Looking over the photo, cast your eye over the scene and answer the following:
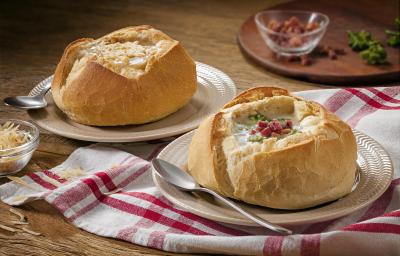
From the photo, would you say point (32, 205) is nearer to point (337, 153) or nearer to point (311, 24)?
point (337, 153)

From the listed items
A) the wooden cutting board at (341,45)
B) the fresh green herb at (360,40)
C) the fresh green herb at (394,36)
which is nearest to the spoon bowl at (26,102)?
the wooden cutting board at (341,45)

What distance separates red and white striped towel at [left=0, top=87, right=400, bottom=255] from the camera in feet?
5.24

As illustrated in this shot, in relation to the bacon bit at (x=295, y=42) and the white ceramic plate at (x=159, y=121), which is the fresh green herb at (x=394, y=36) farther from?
the white ceramic plate at (x=159, y=121)

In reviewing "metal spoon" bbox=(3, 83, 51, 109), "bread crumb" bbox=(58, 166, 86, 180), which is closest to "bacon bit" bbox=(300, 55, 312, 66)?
"metal spoon" bbox=(3, 83, 51, 109)

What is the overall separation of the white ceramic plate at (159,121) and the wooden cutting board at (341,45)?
390mm

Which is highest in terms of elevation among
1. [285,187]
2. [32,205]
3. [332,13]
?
[285,187]

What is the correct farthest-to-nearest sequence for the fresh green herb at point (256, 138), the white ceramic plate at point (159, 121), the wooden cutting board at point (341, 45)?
the wooden cutting board at point (341, 45) < the white ceramic plate at point (159, 121) < the fresh green herb at point (256, 138)

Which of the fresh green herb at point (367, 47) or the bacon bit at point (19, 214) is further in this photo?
the fresh green herb at point (367, 47)

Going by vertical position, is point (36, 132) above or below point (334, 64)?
above

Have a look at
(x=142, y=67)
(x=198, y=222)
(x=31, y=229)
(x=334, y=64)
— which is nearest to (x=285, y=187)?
(x=198, y=222)

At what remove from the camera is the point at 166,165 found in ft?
6.06

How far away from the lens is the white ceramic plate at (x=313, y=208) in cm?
164

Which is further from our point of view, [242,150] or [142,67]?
[142,67]

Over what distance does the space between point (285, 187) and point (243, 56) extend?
4.61 ft
